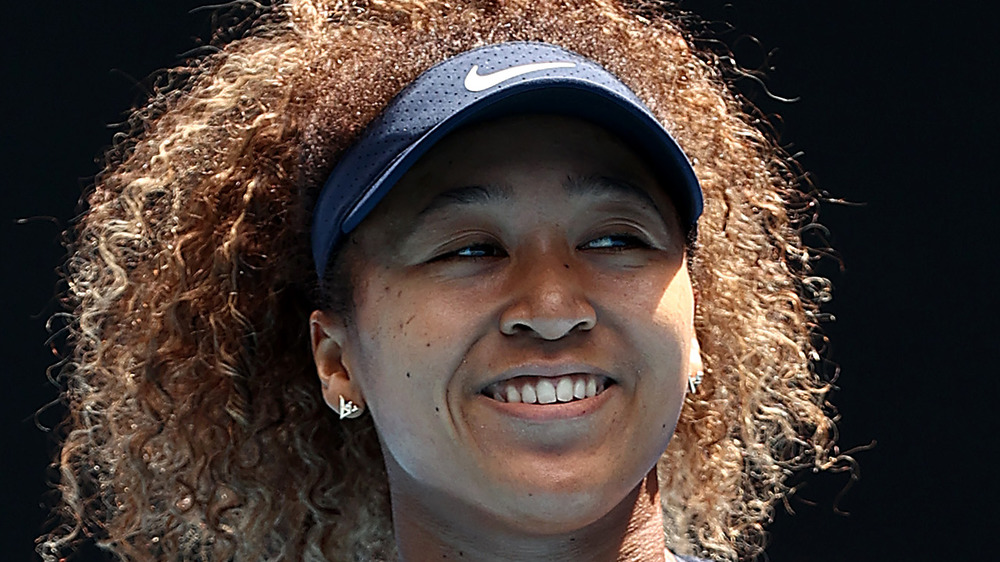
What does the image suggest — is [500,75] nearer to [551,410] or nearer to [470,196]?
[470,196]

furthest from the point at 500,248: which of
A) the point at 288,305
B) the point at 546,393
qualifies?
the point at 288,305

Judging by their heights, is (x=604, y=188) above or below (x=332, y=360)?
above

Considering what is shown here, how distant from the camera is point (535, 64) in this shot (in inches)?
136

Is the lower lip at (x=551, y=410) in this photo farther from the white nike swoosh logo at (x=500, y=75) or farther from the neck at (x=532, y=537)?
the white nike swoosh logo at (x=500, y=75)

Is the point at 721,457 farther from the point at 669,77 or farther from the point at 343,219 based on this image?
the point at 343,219

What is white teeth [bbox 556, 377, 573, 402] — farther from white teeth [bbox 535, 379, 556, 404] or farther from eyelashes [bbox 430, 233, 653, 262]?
eyelashes [bbox 430, 233, 653, 262]

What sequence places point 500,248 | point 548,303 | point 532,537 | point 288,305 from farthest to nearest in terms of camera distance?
point 288,305
point 532,537
point 500,248
point 548,303

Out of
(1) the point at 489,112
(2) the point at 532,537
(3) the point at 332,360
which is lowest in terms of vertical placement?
(2) the point at 532,537

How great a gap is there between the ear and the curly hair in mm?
81

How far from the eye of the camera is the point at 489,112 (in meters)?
3.41

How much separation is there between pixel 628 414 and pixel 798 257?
3.43 feet

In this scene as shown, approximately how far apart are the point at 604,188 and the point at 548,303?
26 cm

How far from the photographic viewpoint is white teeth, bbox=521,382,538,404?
3357mm

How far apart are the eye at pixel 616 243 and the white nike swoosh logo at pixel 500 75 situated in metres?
0.31
